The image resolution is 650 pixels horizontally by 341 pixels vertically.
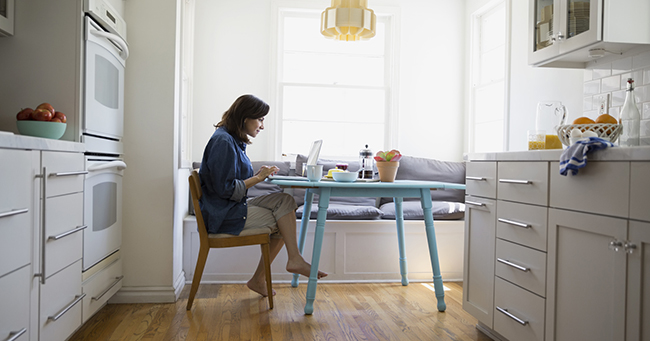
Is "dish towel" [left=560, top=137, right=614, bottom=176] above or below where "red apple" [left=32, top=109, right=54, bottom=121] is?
below

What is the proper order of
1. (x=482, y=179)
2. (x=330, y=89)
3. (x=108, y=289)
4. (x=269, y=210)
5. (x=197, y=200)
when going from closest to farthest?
1. (x=482, y=179)
2. (x=108, y=289)
3. (x=197, y=200)
4. (x=269, y=210)
5. (x=330, y=89)

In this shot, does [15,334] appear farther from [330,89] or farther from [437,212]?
[330,89]

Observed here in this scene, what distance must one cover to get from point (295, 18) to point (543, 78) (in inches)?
90.3

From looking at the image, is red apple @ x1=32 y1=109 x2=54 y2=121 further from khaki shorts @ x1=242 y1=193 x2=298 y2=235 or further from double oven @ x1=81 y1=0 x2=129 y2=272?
khaki shorts @ x1=242 y1=193 x2=298 y2=235

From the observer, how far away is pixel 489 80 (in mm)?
4355

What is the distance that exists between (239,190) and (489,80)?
2829mm

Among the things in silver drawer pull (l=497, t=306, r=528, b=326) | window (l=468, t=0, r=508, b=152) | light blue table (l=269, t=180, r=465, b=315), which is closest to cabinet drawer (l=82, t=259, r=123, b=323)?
light blue table (l=269, t=180, r=465, b=315)

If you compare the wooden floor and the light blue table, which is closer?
the wooden floor

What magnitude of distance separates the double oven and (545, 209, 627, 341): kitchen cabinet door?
201cm

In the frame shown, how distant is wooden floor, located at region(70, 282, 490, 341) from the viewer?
7.62 ft

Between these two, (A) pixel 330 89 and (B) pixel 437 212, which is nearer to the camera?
(B) pixel 437 212

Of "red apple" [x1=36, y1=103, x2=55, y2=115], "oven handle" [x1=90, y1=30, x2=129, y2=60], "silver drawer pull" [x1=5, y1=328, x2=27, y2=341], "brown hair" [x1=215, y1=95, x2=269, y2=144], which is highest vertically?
"oven handle" [x1=90, y1=30, x2=129, y2=60]

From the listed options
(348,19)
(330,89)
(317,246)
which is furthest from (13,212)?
(330,89)

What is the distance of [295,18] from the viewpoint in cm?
451
